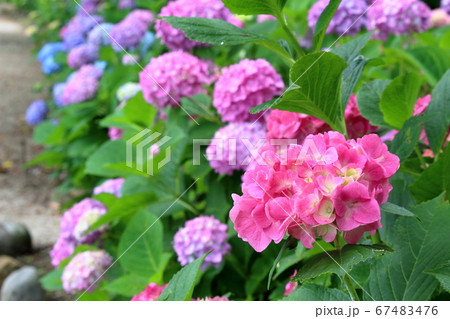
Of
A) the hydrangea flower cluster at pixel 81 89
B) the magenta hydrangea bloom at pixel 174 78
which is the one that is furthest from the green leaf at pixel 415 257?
the hydrangea flower cluster at pixel 81 89

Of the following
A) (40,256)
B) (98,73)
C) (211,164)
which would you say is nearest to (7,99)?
(40,256)

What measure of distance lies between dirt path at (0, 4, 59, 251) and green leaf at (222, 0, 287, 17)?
95.3 inches

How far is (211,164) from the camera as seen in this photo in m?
1.14

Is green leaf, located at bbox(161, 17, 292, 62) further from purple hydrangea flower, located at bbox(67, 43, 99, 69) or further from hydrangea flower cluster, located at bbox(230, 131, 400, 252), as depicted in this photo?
purple hydrangea flower, located at bbox(67, 43, 99, 69)

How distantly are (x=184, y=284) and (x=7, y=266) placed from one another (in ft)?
7.16

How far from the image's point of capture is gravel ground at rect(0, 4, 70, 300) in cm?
306

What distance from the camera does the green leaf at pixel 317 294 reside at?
1.97 feet

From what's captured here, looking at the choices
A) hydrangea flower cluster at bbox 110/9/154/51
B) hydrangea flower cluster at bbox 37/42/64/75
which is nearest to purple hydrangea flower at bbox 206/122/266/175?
hydrangea flower cluster at bbox 110/9/154/51

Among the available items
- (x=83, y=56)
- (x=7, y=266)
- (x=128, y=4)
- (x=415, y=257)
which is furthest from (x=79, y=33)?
(x=415, y=257)

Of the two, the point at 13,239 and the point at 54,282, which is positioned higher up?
the point at 54,282

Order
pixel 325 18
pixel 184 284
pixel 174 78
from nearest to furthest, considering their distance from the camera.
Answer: pixel 184 284
pixel 325 18
pixel 174 78

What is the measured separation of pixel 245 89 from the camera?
1.07 meters

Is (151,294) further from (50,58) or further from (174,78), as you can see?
(50,58)

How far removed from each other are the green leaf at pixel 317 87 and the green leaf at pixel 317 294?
0.61 feet
